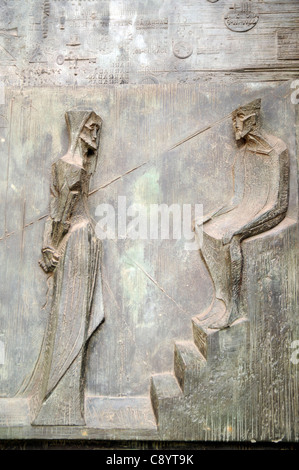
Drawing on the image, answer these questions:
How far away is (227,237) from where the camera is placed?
4.30 meters

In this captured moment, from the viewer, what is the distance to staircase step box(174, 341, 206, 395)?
161 inches

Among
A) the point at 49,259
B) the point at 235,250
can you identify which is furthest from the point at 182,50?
the point at 49,259

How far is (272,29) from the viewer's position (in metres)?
4.88

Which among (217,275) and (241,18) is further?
(241,18)

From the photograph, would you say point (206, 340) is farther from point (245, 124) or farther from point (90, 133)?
point (90, 133)

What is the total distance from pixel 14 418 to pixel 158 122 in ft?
8.93

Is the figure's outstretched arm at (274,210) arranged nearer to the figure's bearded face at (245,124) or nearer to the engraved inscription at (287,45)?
the figure's bearded face at (245,124)

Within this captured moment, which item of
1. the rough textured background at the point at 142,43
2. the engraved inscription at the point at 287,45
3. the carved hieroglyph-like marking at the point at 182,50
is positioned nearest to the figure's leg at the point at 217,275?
the rough textured background at the point at 142,43

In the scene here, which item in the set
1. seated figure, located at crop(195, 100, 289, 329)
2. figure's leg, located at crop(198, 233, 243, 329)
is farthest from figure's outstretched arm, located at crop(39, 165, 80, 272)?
figure's leg, located at crop(198, 233, 243, 329)

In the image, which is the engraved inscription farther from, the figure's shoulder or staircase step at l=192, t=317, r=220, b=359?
staircase step at l=192, t=317, r=220, b=359

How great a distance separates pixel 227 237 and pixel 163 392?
1.33m

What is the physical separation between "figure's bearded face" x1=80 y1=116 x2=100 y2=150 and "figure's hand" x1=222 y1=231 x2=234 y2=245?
135cm
